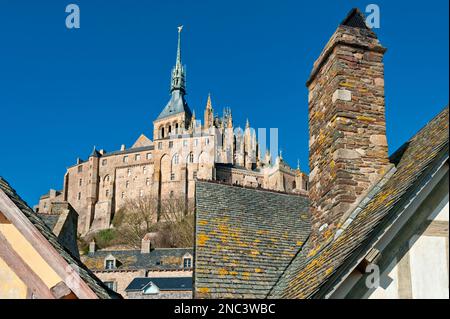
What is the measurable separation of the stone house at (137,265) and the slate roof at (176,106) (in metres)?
70.4

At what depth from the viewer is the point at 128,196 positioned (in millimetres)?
115688

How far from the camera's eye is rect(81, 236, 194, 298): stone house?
5103cm

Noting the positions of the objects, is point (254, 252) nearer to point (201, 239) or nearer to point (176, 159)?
point (201, 239)

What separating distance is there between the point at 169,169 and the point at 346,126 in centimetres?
10538

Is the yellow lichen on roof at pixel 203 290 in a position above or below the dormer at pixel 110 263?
below

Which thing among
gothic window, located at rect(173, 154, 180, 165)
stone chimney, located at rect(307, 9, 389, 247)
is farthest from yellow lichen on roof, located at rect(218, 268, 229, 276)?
gothic window, located at rect(173, 154, 180, 165)

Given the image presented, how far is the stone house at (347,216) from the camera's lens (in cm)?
558

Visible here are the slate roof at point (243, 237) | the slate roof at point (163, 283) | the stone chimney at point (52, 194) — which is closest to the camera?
the slate roof at point (243, 237)

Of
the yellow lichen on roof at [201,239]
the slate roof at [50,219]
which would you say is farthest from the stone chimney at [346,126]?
the slate roof at [50,219]

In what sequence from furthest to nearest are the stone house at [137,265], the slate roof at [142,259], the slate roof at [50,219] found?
the slate roof at [142,259], the stone house at [137,265], the slate roof at [50,219]

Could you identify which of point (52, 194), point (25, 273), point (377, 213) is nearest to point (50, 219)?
point (25, 273)

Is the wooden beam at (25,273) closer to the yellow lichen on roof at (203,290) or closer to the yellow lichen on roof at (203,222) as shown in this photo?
the yellow lichen on roof at (203,290)

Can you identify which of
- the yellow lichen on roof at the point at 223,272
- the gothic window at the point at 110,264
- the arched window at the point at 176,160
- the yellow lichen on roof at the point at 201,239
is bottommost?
the yellow lichen on roof at the point at 223,272

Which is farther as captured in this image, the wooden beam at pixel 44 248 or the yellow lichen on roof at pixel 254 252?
the yellow lichen on roof at pixel 254 252
